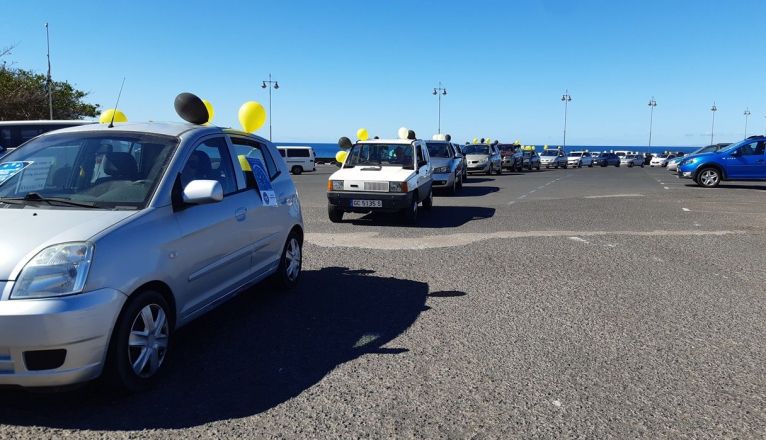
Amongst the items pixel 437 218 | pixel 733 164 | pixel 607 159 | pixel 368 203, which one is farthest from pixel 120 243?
pixel 607 159

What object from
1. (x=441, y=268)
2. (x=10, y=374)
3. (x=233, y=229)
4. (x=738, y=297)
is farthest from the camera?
(x=441, y=268)

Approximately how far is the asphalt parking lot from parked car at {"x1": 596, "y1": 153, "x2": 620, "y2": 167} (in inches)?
2282

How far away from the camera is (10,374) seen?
122 inches

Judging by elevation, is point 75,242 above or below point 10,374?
above

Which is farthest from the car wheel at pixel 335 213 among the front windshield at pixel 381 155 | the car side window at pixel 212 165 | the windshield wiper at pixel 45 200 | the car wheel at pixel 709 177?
the car wheel at pixel 709 177

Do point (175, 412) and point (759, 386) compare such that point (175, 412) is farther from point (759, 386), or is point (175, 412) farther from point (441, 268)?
point (441, 268)

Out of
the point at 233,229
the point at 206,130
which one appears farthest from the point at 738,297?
the point at 206,130

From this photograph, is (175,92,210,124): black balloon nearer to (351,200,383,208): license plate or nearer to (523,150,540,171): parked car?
(351,200,383,208): license plate

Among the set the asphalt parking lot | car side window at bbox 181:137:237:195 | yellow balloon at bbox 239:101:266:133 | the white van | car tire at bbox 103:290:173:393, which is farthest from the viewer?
the white van

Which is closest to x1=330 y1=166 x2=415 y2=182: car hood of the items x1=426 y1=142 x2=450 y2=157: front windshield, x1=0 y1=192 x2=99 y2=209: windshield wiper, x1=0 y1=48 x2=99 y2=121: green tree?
x1=0 y1=192 x2=99 y2=209: windshield wiper

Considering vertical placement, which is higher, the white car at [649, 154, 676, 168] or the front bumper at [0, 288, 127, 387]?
the white car at [649, 154, 676, 168]

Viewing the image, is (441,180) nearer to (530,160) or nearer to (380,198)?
(380,198)

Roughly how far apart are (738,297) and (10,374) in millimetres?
6253

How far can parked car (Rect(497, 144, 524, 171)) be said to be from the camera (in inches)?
1550
